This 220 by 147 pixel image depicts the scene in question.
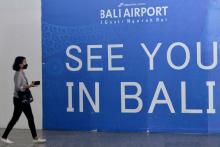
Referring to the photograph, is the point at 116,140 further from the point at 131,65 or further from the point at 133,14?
the point at 133,14

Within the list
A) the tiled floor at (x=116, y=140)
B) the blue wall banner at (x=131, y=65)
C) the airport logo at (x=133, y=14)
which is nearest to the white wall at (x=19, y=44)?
the blue wall banner at (x=131, y=65)

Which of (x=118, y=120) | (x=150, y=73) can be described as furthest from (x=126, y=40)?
(x=118, y=120)

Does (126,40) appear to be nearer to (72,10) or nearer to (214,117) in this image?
(72,10)

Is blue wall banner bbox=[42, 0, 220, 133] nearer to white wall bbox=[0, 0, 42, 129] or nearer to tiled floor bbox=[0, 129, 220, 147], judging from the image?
white wall bbox=[0, 0, 42, 129]

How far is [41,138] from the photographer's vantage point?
31.5 feet

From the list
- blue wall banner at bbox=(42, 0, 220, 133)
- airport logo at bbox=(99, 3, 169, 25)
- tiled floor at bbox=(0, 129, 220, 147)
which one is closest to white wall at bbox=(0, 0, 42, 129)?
blue wall banner at bbox=(42, 0, 220, 133)

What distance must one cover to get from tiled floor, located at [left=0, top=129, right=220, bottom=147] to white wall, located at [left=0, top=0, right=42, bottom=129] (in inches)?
37.4

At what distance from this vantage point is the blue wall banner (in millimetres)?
9602

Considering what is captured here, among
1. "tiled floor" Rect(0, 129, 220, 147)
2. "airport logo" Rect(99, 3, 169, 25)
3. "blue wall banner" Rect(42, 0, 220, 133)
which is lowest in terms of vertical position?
"tiled floor" Rect(0, 129, 220, 147)

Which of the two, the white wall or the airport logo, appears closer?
the airport logo

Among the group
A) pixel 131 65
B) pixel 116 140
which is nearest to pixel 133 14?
pixel 131 65

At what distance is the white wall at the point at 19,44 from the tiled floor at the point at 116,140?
3.12 feet

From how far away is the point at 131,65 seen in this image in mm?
10016

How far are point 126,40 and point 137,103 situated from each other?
1.35m
